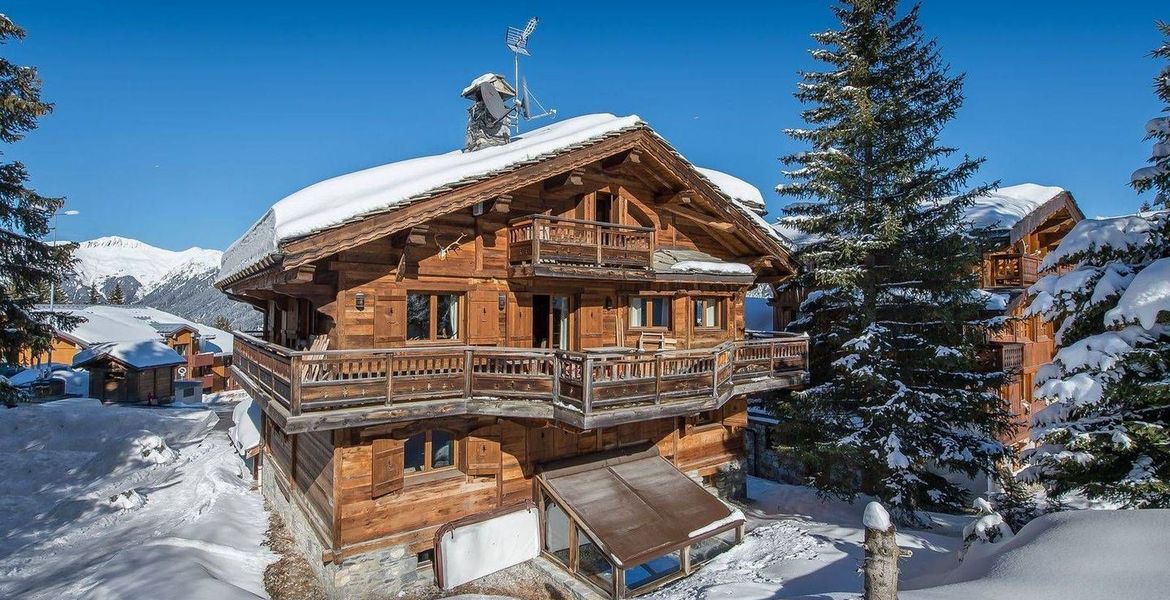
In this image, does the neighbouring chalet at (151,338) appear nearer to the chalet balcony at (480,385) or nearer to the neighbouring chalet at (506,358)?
the neighbouring chalet at (506,358)

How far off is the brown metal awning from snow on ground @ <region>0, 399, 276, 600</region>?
6895 millimetres

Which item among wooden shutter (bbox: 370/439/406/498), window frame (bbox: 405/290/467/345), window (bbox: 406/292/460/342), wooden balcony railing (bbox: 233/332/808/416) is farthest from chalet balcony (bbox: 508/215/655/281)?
wooden shutter (bbox: 370/439/406/498)

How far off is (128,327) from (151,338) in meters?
5.86

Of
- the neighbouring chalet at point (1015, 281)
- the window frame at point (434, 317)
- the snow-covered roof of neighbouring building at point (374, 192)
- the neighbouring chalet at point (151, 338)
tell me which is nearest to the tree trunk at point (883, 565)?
the window frame at point (434, 317)

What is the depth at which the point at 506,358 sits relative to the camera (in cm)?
1203

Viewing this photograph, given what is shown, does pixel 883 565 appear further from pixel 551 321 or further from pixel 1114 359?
pixel 551 321

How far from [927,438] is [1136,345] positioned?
20.5 feet

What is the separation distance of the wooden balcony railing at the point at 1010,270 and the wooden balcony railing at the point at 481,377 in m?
15.8

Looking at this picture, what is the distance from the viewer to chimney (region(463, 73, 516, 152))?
20016 millimetres

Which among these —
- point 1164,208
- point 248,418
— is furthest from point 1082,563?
point 248,418

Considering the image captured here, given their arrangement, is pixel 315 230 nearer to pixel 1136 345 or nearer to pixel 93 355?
pixel 1136 345

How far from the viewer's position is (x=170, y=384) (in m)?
41.9

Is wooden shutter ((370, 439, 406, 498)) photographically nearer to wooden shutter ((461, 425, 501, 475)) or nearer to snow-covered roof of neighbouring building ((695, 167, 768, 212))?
wooden shutter ((461, 425, 501, 475))

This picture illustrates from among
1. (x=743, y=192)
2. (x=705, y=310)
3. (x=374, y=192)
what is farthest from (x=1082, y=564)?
(x=743, y=192)
